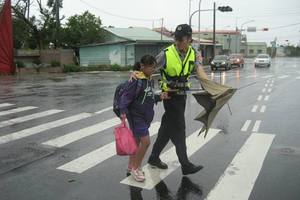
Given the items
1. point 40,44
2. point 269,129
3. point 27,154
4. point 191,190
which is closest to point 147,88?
point 191,190

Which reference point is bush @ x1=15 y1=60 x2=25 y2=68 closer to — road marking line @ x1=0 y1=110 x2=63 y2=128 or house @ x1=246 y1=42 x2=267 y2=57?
road marking line @ x1=0 y1=110 x2=63 y2=128

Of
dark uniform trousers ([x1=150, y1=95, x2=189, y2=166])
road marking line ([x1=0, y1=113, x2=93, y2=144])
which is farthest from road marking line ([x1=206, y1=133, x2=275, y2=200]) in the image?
road marking line ([x1=0, y1=113, x2=93, y2=144])

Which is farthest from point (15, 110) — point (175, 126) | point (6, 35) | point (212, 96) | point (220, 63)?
point (220, 63)

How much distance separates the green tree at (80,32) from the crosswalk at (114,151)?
38.8 metres

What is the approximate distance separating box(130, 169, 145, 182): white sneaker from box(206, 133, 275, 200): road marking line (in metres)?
0.94

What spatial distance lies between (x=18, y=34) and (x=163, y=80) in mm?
44757

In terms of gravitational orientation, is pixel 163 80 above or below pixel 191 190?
above

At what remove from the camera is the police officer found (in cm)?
577

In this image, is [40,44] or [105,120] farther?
[40,44]

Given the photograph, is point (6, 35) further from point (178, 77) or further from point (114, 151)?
point (178, 77)

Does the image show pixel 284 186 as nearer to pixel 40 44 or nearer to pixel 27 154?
pixel 27 154

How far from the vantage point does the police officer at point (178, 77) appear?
5.77 metres

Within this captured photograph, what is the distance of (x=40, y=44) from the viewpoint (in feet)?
151

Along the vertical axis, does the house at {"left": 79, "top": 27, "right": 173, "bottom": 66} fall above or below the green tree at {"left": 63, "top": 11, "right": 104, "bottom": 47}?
below
